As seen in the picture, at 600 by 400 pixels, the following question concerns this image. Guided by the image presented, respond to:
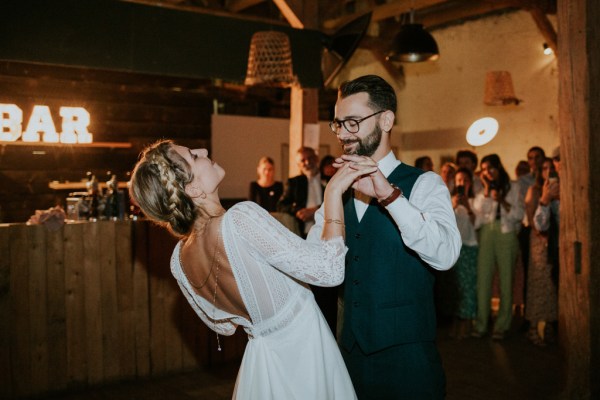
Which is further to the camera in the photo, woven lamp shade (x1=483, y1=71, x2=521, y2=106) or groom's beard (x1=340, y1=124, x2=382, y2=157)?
woven lamp shade (x1=483, y1=71, x2=521, y2=106)

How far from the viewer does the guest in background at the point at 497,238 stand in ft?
17.6

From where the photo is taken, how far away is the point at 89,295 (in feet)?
13.9

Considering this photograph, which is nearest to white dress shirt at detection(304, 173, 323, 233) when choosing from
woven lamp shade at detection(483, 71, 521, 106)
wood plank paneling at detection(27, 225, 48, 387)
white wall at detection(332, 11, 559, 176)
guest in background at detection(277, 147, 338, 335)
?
guest in background at detection(277, 147, 338, 335)

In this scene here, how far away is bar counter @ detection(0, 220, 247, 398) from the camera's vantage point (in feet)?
13.0

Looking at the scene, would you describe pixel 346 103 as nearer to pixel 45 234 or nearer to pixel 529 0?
pixel 45 234

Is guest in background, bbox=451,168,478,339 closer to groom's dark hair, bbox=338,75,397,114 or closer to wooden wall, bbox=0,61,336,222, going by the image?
groom's dark hair, bbox=338,75,397,114

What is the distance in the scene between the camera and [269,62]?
477 centimetres

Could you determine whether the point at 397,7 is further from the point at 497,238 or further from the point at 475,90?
the point at 497,238

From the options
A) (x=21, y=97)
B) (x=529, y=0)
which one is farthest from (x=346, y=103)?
(x=21, y=97)

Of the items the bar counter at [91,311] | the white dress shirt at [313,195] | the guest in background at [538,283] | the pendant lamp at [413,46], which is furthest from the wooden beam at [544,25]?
the bar counter at [91,311]

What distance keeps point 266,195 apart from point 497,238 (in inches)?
89.6

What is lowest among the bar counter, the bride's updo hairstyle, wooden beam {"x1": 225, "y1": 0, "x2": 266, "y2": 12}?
the bar counter

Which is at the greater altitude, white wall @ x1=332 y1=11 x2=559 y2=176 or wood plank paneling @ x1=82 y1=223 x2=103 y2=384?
white wall @ x1=332 y1=11 x2=559 y2=176

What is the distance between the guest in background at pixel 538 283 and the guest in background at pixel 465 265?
50cm
